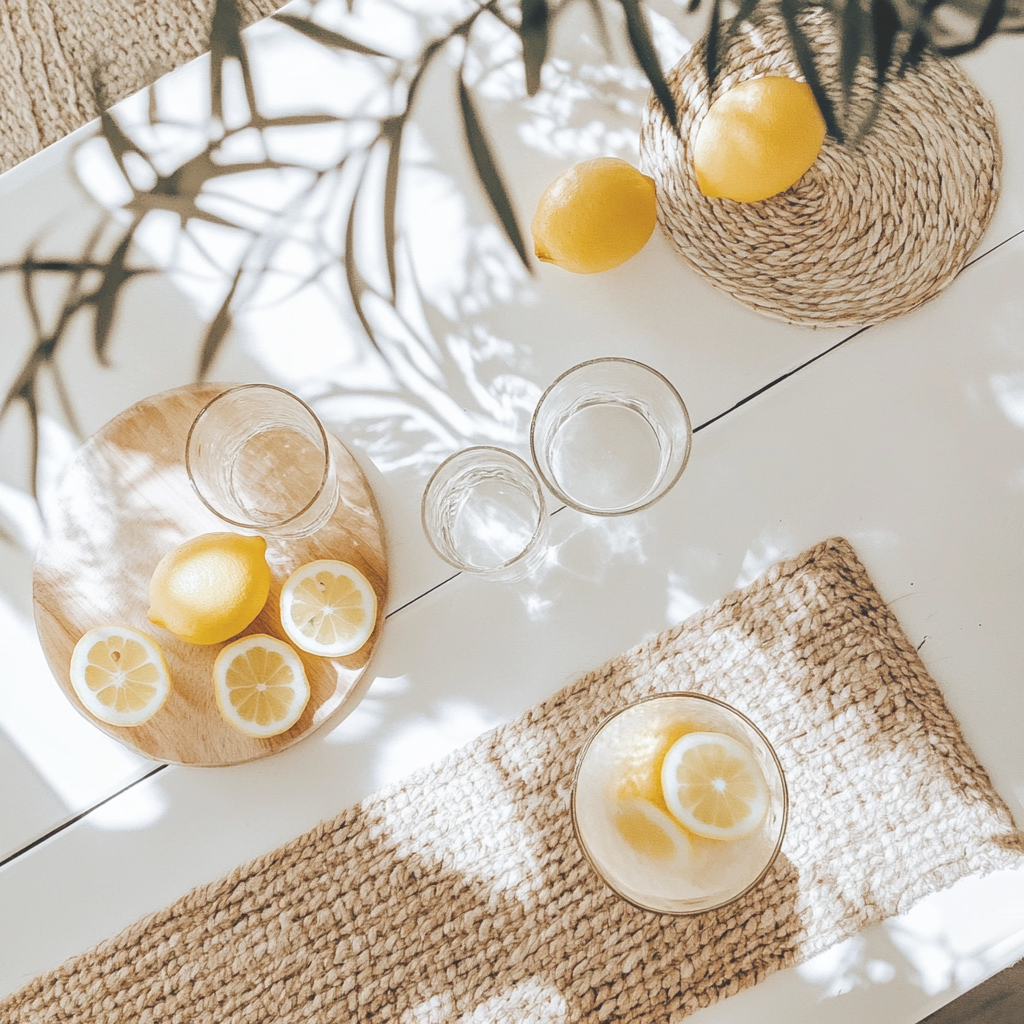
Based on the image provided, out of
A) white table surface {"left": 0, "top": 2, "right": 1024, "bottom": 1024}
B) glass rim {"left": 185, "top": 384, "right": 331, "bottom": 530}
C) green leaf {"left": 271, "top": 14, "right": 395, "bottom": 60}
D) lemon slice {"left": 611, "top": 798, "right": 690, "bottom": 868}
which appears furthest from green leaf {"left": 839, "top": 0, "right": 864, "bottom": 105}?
lemon slice {"left": 611, "top": 798, "right": 690, "bottom": 868}

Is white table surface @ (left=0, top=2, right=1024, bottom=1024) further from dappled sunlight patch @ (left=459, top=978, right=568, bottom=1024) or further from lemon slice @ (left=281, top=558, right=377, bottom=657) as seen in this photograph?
dappled sunlight patch @ (left=459, top=978, right=568, bottom=1024)

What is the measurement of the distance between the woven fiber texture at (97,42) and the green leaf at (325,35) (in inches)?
22.4

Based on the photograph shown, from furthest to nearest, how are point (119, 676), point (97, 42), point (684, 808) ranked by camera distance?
point (97, 42) → point (119, 676) → point (684, 808)

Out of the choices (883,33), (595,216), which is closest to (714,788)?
(595,216)

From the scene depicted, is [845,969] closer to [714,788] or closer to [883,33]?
[714,788]

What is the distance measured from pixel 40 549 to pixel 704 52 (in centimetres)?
84

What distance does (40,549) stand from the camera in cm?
89

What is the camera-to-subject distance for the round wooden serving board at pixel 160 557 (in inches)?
33.9

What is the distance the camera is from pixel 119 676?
0.85 meters

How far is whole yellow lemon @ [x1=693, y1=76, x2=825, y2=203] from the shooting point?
797 millimetres

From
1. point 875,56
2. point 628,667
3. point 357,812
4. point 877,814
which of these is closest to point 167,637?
point 357,812

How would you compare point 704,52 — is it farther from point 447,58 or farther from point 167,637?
point 167,637

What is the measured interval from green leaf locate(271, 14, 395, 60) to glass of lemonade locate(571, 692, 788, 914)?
72cm

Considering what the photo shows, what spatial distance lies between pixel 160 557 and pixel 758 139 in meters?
0.70
